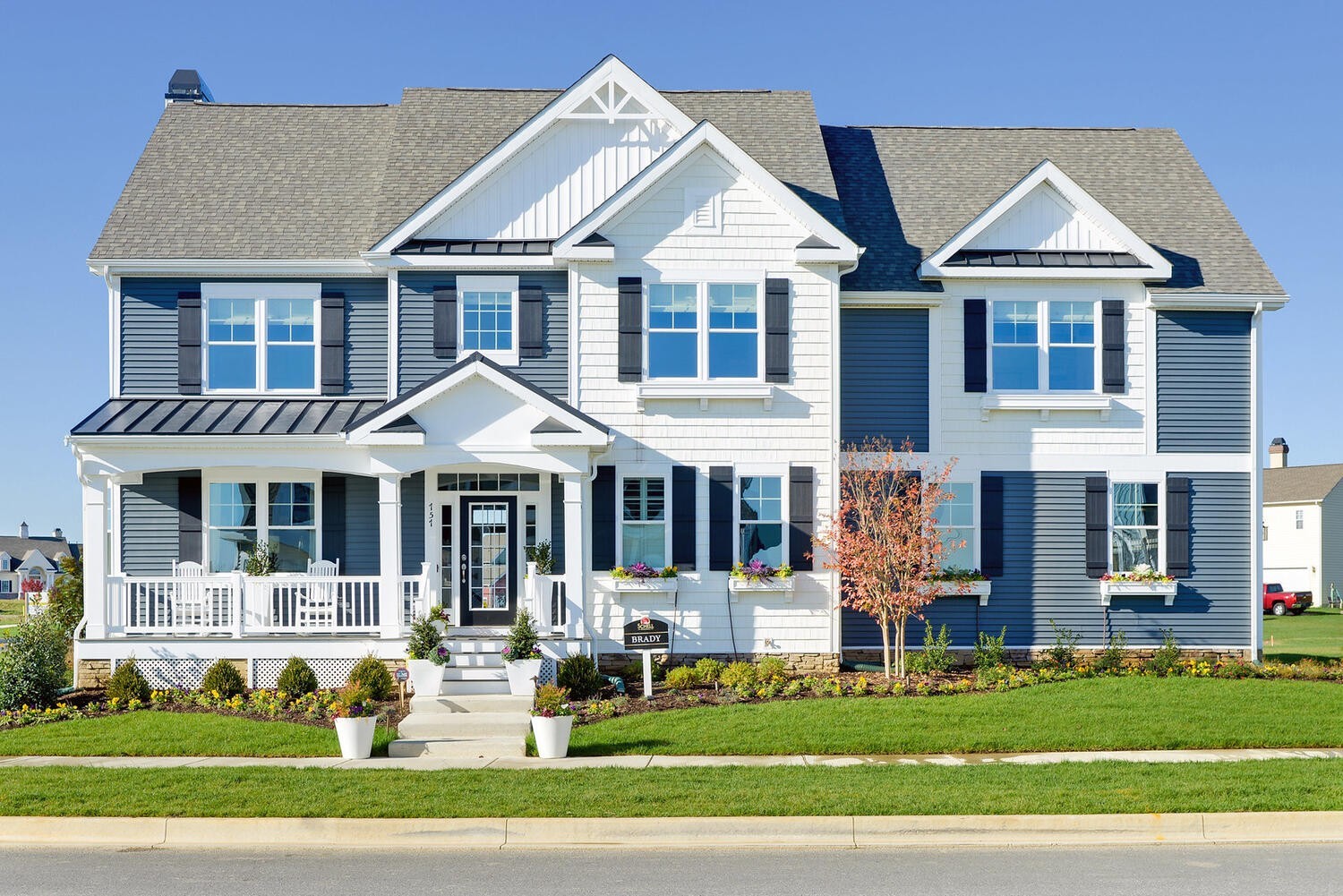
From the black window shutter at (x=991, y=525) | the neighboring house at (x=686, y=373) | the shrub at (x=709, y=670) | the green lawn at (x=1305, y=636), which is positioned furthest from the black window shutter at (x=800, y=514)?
the green lawn at (x=1305, y=636)

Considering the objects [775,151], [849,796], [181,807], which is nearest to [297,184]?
[775,151]

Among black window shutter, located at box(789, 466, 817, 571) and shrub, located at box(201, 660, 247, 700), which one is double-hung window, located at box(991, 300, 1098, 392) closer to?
black window shutter, located at box(789, 466, 817, 571)

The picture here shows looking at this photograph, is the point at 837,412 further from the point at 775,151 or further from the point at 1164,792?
the point at 1164,792

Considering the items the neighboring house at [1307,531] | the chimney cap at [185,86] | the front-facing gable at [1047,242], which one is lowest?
the neighboring house at [1307,531]

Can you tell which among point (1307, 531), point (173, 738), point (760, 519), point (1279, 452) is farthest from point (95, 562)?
point (1279, 452)

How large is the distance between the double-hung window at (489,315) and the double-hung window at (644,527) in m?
2.97

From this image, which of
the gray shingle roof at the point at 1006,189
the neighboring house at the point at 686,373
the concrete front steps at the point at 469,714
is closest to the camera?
the concrete front steps at the point at 469,714

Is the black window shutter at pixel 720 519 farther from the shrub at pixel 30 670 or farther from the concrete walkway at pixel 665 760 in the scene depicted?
the shrub at pixel 30 670

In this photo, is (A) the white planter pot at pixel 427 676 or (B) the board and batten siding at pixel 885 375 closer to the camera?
(A) the white planter pot at pixel 427 676

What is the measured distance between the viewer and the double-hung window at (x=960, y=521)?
1959 cm

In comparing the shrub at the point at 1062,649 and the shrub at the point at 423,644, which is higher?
the shrub at the point at 423,644

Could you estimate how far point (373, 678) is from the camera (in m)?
16.4

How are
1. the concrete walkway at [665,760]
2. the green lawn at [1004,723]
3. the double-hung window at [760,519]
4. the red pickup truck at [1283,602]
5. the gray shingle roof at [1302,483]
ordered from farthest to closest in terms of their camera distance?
1. the gray shingle roof at [1302,483]
2. the red pickup truck at [1283,602]
3. the double-hung window at [760,519]
4. the green lawn at [1004,723]
5. the concrete walkway at [665,760]

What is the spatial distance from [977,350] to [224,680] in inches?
493
